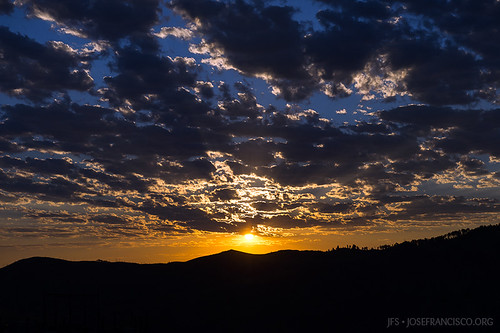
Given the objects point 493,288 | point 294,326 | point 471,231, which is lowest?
point 294,326

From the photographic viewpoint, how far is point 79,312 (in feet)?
260

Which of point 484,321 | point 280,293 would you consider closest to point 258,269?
point 280,293

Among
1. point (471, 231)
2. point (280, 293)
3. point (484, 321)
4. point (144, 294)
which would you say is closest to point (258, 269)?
point (280, 293)

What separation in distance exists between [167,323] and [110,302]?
1530cm

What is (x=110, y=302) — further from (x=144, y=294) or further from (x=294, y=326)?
(x=294, y=326)

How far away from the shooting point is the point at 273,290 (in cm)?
7838

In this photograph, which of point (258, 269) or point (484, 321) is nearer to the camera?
point (484, 321)

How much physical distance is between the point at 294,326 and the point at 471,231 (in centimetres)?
3813

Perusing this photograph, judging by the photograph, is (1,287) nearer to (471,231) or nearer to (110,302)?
(110,302)

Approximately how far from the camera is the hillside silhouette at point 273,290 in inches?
2381

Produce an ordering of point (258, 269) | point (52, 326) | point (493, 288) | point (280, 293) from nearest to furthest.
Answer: point (52, 326), point (493, 288), point (280, 293), point (258, 269)

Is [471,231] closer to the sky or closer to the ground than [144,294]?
closer to the sky

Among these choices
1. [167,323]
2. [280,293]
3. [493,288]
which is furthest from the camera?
[280,293]

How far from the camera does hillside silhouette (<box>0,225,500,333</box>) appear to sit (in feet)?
198
